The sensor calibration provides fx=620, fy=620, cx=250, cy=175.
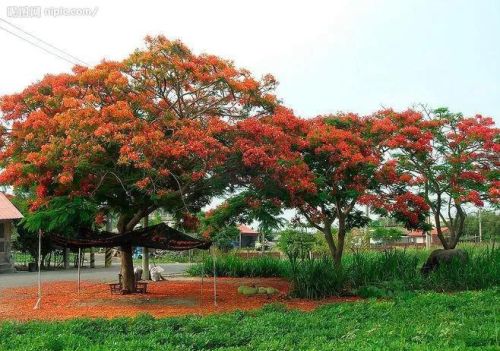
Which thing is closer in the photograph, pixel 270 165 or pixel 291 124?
pixel 270 165

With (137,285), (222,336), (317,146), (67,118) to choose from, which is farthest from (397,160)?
(222,336)

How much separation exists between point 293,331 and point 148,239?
7.10 meters

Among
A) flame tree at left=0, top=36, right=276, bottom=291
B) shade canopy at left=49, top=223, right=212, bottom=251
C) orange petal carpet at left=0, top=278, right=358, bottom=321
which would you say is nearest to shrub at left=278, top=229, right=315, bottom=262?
orange petal carpet at left=0, top=278, right=358, bottom=321

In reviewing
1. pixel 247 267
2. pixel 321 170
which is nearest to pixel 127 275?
pixel 321 170

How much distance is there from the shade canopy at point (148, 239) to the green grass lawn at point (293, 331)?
4.16 meters

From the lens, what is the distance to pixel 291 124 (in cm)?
1542

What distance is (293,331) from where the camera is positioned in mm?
9195

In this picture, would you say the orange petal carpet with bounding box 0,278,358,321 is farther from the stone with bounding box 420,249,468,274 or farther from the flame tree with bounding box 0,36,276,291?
the stone with bounding box 420,249,468,274

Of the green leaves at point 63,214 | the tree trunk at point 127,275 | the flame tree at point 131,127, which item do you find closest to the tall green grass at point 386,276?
the flame tree at point 131,127

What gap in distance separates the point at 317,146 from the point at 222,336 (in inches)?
340

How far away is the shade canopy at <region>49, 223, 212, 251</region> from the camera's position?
1547 centimetres

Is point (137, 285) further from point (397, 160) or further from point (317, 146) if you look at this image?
point (397, 160)

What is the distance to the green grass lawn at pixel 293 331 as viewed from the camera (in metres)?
7.55

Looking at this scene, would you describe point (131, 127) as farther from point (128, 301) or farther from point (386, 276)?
point (386, 276)
